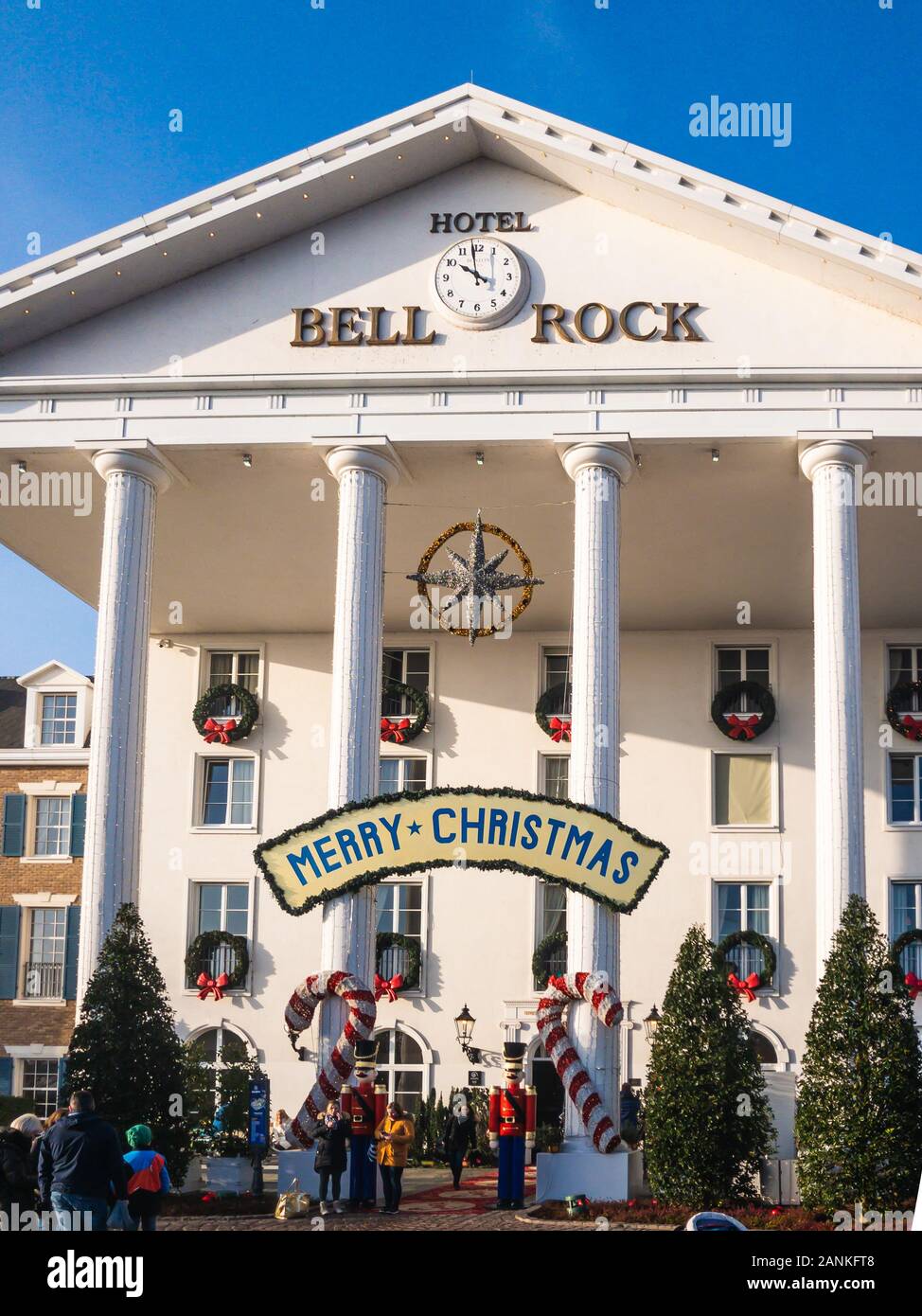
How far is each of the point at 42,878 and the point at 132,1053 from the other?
18.4 m

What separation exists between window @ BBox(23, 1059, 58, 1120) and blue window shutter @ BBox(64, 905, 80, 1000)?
1.86 metres

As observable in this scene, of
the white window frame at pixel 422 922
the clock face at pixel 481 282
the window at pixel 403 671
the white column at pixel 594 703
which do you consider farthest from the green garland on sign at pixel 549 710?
the clock face at pixel 481 282

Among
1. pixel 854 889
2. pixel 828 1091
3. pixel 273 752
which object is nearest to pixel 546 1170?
pixel 828 1091

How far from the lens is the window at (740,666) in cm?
3991

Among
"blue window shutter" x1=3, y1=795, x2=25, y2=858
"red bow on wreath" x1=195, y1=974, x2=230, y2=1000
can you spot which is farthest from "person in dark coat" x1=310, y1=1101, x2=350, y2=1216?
"blue window shutter" x1=3, y1=795, x2=25, y2=858

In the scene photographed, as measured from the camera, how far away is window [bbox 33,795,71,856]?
42.8 m

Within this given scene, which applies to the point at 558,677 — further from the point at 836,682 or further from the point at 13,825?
the point at 13,825

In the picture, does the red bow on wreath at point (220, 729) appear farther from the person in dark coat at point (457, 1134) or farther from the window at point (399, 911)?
the person in dark coat at point (457, 1134)

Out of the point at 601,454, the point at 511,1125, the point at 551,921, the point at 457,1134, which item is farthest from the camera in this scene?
the point at 551,921

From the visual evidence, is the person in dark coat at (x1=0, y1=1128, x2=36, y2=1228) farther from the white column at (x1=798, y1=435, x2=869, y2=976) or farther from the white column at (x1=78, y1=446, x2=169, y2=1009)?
the white column at (x1=798, y1=435, x2=869, y2=976)

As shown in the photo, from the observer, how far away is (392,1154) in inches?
944

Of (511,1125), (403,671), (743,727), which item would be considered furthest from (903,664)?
(511,1125)

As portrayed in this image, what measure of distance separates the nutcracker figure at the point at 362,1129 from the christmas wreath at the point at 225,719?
16268 millimetres
